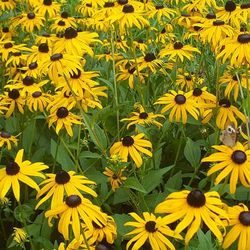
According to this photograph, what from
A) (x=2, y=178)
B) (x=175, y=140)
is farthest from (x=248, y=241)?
(x=175, y=140)

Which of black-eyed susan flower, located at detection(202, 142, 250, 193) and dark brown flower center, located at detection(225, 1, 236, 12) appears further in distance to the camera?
dark brown flower center, located at detection(225, 1, 236, 12)

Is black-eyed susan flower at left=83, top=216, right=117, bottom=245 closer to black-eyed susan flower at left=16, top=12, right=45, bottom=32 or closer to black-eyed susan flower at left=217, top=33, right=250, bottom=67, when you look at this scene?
black-eyed susan flower at left=217, top=33, right=250, bottom=67

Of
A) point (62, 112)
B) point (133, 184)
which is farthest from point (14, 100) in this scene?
point (133, 184)

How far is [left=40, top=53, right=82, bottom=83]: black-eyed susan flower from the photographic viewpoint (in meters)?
2.32

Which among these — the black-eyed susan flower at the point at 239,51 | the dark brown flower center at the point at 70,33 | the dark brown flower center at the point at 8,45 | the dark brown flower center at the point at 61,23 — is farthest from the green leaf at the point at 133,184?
the dark brown flower center at the point at 61,23

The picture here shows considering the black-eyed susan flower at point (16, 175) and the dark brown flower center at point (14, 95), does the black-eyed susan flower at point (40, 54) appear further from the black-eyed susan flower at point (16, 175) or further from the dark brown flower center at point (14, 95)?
the black-eyed susan flower at point (16, 175)

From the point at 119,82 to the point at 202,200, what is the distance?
1.88 m

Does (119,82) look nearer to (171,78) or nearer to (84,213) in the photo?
(171,78)

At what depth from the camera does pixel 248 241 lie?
1.70m

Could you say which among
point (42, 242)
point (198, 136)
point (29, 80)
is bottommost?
point (198, 136)

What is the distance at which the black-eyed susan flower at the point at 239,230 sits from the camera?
67.0 inches

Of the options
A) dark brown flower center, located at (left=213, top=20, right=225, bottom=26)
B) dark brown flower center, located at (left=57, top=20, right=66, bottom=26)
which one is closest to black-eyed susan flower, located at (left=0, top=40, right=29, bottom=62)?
dark brown flower center, located at (left=57, top=20, right=66, bottom=26)

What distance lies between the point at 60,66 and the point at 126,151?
426 millimetres

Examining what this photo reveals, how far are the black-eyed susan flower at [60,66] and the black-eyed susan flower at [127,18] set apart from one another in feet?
1.56
